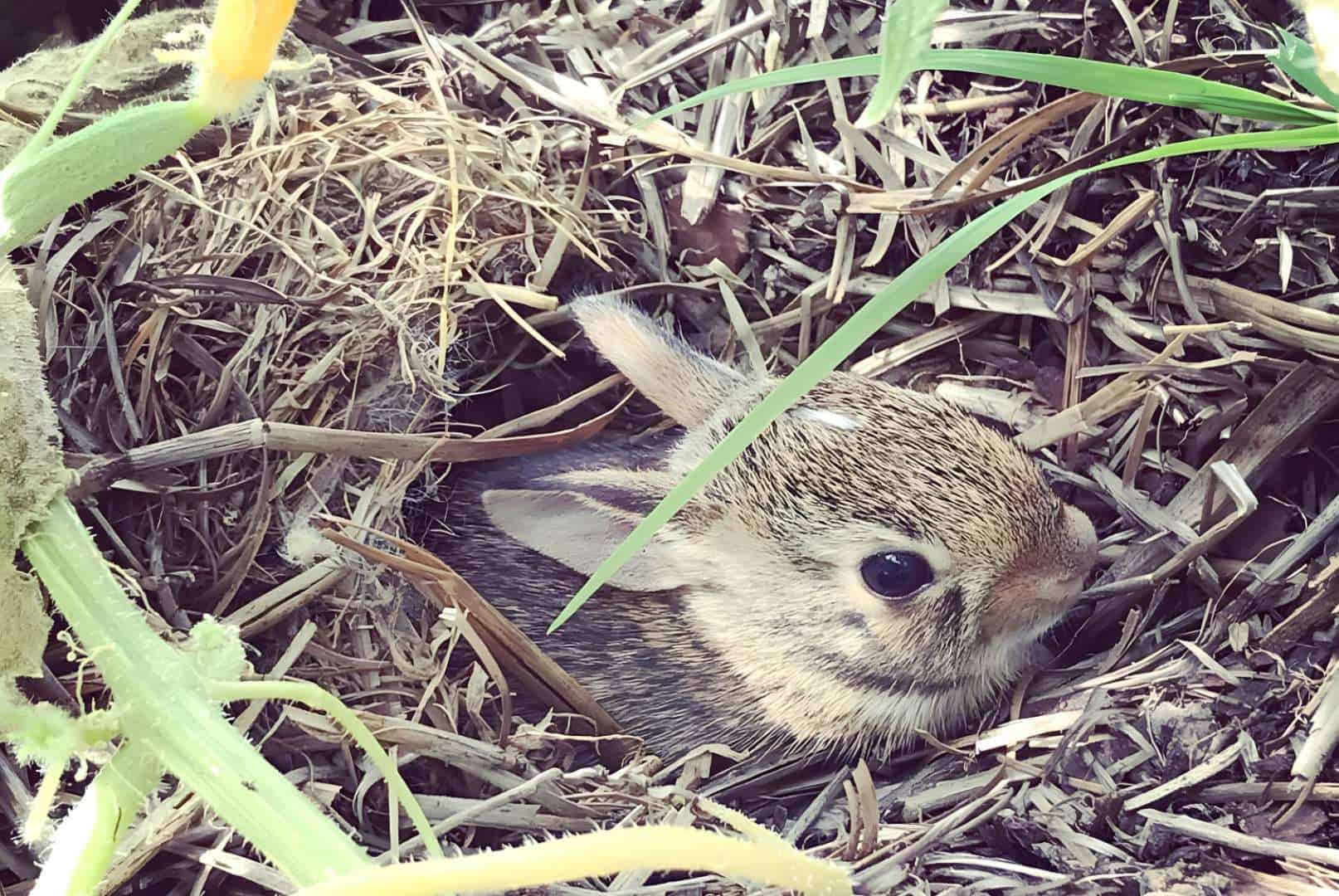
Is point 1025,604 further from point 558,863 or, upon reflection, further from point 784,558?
point 558,863

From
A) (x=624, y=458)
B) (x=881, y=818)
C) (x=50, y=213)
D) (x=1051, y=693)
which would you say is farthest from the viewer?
(x=624, y=458)

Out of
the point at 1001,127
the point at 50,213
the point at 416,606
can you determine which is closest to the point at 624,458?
the point at 416,606

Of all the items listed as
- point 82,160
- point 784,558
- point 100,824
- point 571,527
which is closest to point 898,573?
point 784,558

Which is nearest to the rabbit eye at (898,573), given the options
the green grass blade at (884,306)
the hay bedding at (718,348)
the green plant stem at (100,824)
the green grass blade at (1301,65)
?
the hay bedding at (718,348)

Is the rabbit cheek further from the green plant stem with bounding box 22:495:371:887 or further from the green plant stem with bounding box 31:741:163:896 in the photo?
the green plant stem with bounding box 31:741:163:896

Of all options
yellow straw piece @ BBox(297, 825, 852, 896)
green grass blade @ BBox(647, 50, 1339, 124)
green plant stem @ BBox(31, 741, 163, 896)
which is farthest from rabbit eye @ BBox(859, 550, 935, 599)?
green plant stem @ BBox(31, 741, 163, 896)

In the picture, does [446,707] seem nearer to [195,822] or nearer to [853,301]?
[195,822]
